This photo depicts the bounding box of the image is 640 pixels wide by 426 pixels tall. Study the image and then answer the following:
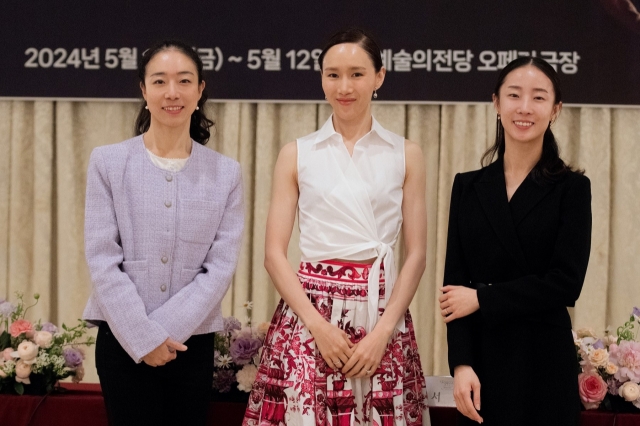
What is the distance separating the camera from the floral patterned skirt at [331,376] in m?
2.34

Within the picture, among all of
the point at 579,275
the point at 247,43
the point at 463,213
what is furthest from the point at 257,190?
the point at 579,275

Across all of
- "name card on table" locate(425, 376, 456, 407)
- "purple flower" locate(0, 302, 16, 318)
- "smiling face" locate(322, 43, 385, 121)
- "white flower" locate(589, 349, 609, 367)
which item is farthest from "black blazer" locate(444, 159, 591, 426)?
"purple flower" locate(0, 302, 16, 318)

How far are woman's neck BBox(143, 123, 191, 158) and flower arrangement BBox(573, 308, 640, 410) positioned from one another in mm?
1571

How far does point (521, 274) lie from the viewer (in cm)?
219

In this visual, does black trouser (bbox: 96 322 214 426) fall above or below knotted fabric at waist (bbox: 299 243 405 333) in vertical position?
below

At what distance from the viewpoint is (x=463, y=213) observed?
2.29 m

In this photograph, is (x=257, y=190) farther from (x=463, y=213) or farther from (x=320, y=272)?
(x=463, y=213)

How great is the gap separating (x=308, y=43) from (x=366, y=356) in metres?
2.02

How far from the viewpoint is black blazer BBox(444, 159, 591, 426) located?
213 centimetres

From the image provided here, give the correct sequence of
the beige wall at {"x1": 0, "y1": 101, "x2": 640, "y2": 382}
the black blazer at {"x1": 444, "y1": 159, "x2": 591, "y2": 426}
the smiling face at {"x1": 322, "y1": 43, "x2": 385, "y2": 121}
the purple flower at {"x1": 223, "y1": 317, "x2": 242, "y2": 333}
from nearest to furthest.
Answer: the black blazer at {"x1": 444, "y1": 159, "x2": 591, "y2": 426} → the smiling face at {"x1": 322, "y1": 43, "x2": 385, "y2": 121} → the purple flower at {"x1": 223, "y1": 317, "x2": 242, "y2": 333} → the beige wall at {"x1": 0, "y1": 101, "x2": 640, "y2": 382}

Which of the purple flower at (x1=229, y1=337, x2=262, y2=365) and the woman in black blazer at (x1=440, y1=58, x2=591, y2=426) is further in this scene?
the purple flower at (x1=229, y1=337, x2=262, y2=365)

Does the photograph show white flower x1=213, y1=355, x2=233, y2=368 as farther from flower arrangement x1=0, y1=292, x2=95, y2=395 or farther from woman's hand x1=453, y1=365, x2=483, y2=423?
woman's hand x1=453, y1=365, x2=483, y2=423

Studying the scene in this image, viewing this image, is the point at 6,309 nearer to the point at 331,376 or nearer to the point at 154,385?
the point at 154,385

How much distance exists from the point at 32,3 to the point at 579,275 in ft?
10.3
